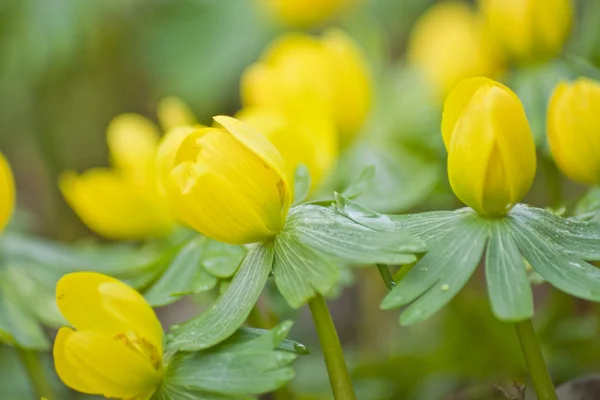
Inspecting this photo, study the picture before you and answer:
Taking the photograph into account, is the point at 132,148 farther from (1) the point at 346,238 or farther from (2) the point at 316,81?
(1) the point at 346,238

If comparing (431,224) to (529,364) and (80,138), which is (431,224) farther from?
(80,138)

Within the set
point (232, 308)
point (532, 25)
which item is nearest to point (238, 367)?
point (232, 308)

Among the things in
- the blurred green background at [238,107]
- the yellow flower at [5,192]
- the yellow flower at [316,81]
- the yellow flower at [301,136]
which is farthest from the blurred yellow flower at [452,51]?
the yellow flower at [5,192]

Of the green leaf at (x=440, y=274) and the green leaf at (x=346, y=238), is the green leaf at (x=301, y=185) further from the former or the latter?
the green leaf at (x=440, y=274)

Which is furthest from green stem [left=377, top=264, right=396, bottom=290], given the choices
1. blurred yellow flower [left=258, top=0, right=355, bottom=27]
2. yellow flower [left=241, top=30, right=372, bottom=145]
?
blurred yellow flower [left=258, top=0, right=355, bottom=27]

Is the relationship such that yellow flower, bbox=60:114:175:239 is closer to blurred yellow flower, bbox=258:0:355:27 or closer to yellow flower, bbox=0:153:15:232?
yellow flower, bbox=0:153:15:232
